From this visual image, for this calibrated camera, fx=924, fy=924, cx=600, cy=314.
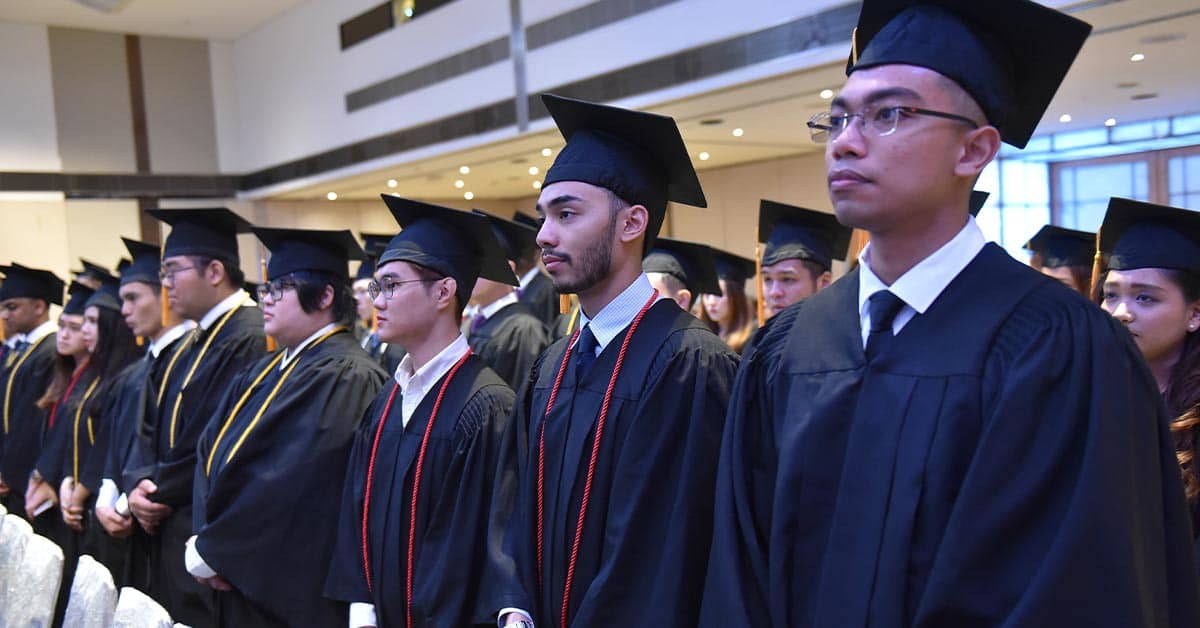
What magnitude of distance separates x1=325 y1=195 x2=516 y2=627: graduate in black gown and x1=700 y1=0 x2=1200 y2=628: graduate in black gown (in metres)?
1.21

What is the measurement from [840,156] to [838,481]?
597 mm

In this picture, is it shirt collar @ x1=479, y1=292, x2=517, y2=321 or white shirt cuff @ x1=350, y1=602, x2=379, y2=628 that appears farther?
shirt collar @ x1=479, y1=292, x2=517, y2=321

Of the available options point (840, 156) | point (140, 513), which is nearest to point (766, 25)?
point (140, 513)

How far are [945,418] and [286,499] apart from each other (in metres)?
2.74

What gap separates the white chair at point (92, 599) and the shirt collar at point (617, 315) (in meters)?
1.75

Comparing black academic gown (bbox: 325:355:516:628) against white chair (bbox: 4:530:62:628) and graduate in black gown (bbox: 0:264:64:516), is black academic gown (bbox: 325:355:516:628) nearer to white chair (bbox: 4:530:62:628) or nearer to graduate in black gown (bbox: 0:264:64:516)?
white chair (bbox: 4:530:62:628)

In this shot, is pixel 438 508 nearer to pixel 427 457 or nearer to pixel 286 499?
pixel 427 457

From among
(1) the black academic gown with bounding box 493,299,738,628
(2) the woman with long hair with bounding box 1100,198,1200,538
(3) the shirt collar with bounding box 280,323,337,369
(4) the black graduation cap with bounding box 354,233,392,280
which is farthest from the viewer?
(4) the black graduation cap with bounding box 354,233,392,280

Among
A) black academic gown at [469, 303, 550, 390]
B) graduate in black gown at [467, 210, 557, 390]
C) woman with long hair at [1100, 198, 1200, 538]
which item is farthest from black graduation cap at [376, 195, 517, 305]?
black academic gown at [469, 303, 550, 390]

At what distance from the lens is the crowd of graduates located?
1.49 m

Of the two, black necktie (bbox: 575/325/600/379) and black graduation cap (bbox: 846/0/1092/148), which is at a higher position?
black graduation cap (bbox: 846/0/1092/148)

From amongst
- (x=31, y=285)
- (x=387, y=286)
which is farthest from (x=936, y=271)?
(x=31, y=285)

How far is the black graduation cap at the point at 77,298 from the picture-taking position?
21.8 feet

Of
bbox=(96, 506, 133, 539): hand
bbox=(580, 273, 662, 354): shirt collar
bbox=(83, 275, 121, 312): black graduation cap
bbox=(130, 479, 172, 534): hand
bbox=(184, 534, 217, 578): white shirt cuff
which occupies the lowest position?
bbox=(96, 506, 133, 539): hand
